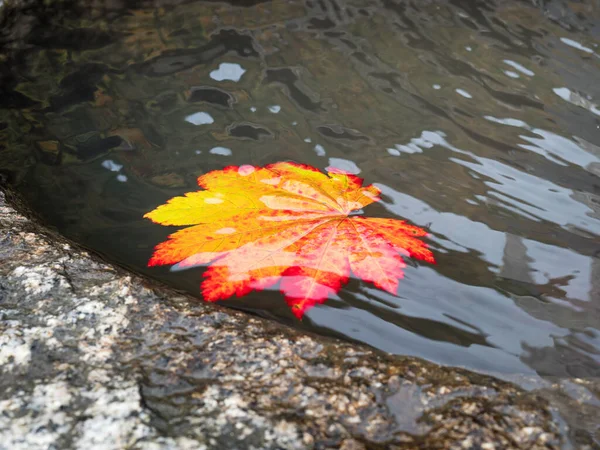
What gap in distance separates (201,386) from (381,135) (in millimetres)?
Answer: 1521

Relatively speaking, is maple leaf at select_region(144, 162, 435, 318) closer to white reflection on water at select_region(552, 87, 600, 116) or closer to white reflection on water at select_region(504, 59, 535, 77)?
white reflection on water at select_region(552, 87, 600, 116)

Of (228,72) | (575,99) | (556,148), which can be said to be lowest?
(228,72)

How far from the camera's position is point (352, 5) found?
3.45m

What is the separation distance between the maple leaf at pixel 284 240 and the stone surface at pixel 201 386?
0.20 m

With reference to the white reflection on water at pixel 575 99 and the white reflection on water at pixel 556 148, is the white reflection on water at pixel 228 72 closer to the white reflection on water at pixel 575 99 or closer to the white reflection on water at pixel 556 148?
the white reflection on water at pixel 556 148

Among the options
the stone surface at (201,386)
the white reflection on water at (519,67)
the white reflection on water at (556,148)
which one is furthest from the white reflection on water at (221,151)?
the white reflection on water at (519,67)

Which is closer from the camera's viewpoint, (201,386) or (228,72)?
(201,386)

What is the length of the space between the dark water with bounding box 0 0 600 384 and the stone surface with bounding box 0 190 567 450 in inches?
7.6

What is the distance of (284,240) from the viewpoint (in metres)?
1.73

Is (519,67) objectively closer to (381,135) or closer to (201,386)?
(381,135)

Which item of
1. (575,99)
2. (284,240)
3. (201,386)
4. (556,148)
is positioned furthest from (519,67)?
(201,386)

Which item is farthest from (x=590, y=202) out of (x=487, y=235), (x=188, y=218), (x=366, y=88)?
(x=188, y=218)

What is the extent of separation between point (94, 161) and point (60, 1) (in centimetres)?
143

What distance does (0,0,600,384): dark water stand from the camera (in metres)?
1.61
